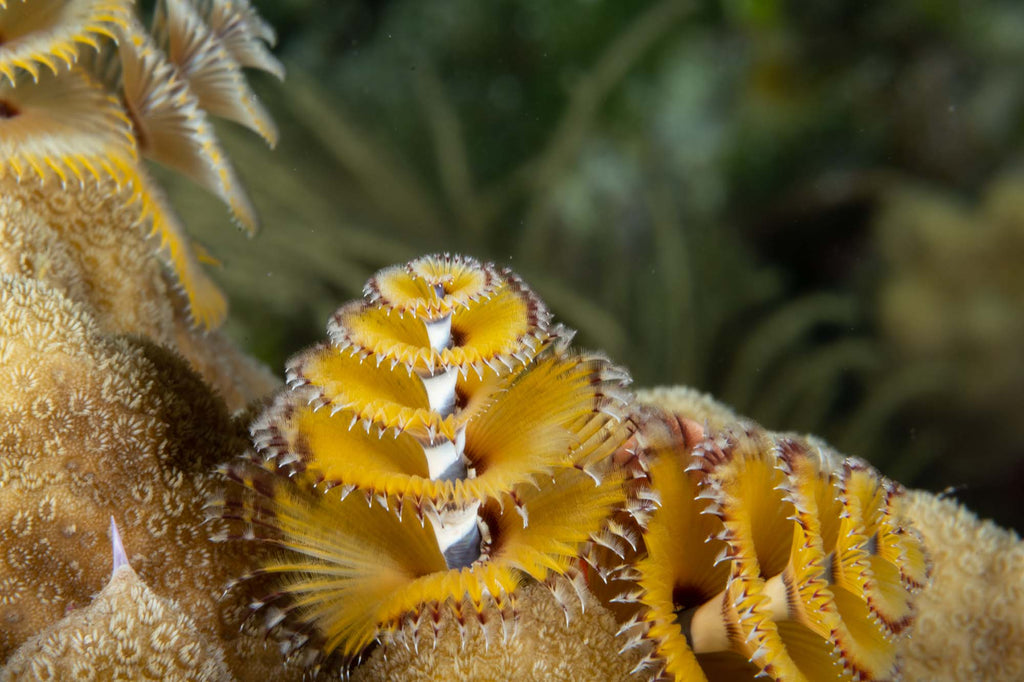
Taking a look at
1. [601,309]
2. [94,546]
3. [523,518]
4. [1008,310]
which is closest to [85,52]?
[94,546]

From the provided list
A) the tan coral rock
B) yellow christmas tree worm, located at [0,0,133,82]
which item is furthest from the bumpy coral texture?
yellow christmas tree worm, located at [0,0,133,82]

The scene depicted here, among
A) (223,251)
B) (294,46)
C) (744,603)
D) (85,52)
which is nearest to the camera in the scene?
(744,603)

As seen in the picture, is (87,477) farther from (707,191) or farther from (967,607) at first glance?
(707,191)

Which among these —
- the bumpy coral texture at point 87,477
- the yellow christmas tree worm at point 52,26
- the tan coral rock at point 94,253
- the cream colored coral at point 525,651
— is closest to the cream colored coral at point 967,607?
the cream colored coral at point 525,651

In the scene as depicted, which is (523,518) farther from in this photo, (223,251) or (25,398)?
(223,251)

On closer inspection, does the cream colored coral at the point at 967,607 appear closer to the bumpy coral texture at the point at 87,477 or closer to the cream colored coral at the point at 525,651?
the cream colored coral at the point at 525,651

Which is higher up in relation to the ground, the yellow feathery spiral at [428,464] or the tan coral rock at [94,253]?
the tan coral rock at [94,253]

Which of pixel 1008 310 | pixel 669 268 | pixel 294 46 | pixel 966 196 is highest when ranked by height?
pixel 294 46

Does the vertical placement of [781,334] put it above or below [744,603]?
above
